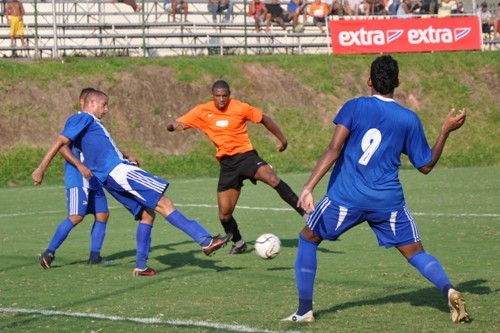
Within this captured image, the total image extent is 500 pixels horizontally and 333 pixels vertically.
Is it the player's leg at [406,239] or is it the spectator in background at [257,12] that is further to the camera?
the spectator in background at [257,12]

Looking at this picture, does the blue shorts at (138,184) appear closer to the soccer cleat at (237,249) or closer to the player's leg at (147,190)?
the player's leg at (147,190)

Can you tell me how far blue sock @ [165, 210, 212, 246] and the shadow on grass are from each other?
2050 mm

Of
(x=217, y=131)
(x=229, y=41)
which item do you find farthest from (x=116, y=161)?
(x=229, y=41)

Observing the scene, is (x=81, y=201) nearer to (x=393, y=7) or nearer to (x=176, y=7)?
(x=176, y=7)

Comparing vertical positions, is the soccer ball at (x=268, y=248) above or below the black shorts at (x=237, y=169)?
below

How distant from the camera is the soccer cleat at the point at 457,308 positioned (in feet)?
26.9

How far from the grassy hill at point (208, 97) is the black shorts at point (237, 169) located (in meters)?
13.8

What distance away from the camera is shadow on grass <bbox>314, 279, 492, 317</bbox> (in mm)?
9172

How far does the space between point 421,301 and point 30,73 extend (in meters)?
22.4

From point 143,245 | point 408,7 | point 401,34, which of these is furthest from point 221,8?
point 143,245

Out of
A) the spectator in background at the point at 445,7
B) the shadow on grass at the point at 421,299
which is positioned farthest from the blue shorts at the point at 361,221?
the spectator in background at the point at 445,7

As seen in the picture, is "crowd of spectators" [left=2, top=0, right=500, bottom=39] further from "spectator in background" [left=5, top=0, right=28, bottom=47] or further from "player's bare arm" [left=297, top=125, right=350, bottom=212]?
"player's bare arm" [left=297, top=125, right=350, bottom=212]

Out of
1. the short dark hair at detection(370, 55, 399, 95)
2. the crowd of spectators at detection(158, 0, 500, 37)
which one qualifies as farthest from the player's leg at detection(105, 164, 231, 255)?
the crowd of spectators at detection(158, 0, 500, 37)

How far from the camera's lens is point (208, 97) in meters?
31.5
